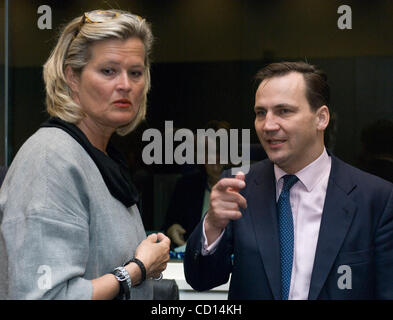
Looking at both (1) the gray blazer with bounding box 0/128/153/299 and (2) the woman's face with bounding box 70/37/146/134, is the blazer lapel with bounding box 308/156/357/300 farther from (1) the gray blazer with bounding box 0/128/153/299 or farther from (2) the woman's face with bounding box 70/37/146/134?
(2) the woman's face with bounding box 70/37/146/134

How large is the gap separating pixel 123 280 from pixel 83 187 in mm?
322

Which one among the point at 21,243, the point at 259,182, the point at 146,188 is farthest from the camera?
the point at 146,188

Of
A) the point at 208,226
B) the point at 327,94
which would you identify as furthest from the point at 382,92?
the point at 208,226

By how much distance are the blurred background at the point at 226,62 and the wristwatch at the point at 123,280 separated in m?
2.66

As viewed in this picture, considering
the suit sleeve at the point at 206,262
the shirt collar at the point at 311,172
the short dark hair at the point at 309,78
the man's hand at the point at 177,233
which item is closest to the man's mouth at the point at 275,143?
the shirt collar at the point at 311,172

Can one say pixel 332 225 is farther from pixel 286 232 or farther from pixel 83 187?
pixel 83 187

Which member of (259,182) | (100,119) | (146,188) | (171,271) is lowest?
(171,271)

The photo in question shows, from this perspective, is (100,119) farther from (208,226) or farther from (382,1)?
(382,1)

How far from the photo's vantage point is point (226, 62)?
4434 mm

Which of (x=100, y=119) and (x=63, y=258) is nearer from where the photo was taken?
(x=63, y=258)

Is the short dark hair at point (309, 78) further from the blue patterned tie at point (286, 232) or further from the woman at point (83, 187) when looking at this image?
the woman at point (83, 187)

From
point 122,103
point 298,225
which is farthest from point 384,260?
point 122,103

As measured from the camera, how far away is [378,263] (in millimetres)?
2051

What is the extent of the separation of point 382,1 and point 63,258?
368 centimetres
